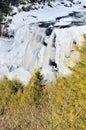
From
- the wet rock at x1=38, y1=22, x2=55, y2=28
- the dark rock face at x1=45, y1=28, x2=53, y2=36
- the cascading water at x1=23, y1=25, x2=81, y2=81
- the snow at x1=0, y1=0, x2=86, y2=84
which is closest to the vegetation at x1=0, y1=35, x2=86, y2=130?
the snow at x1=0, y1=0, x2=86, y2=84

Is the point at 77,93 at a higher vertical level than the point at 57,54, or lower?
higher

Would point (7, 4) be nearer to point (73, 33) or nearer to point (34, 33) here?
point (34, 33)

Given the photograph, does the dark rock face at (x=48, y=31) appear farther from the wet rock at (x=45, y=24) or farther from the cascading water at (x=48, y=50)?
the wet rock at (x=45, y=24)

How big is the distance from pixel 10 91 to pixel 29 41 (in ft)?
25.1

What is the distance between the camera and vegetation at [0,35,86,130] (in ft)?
32.2

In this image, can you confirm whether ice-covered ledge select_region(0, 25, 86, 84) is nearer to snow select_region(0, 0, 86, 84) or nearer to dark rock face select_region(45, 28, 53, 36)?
snow select_region(0, 0, 86, 84)

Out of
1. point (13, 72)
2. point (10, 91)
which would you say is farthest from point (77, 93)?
point (13, 72)

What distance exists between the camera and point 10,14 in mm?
55812

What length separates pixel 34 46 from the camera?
47.3m

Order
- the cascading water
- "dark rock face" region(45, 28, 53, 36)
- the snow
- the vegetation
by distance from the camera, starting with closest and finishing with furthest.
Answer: the vegetation, the cascading water, the snow, "dark rock face" region(45, 28, 53, 36)

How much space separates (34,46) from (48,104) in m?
37.0

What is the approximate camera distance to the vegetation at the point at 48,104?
32.2 ft

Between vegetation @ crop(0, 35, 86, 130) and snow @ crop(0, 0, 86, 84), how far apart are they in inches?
93.2

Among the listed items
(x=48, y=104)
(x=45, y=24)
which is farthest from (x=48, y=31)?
(x=48, y=104)
